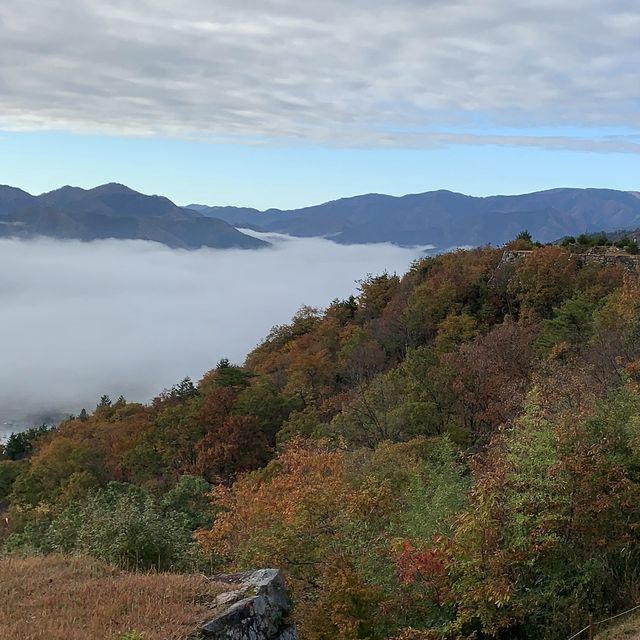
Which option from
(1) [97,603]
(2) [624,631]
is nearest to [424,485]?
(2) [624,631]

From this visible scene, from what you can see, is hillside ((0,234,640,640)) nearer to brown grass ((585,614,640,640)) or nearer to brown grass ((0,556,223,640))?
brown grass ((585,614,640,640))

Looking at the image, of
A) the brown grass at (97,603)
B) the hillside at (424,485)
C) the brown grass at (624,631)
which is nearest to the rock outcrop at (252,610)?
the brown grass at (97,603)

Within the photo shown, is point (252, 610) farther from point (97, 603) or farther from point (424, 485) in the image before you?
point (424, 485)

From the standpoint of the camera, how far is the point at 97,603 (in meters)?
9.16

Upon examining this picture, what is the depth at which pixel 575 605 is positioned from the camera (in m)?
10.9

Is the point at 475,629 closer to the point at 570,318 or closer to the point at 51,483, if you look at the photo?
the point at 570,318

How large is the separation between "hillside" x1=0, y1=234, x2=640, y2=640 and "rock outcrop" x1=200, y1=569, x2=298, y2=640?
1.93 metres

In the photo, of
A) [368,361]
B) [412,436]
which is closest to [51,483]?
[368,361]

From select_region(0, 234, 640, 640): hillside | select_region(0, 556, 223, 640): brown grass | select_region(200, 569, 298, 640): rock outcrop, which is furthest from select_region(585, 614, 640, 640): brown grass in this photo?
select_region(0, 556, 223, 640): brown grass

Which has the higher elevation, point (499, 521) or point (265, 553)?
point (499, 521)

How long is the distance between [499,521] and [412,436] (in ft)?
66.6

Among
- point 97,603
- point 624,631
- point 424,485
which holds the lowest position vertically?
point 424,485

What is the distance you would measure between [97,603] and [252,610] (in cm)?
221

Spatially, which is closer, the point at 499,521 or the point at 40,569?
the point at 40,569
